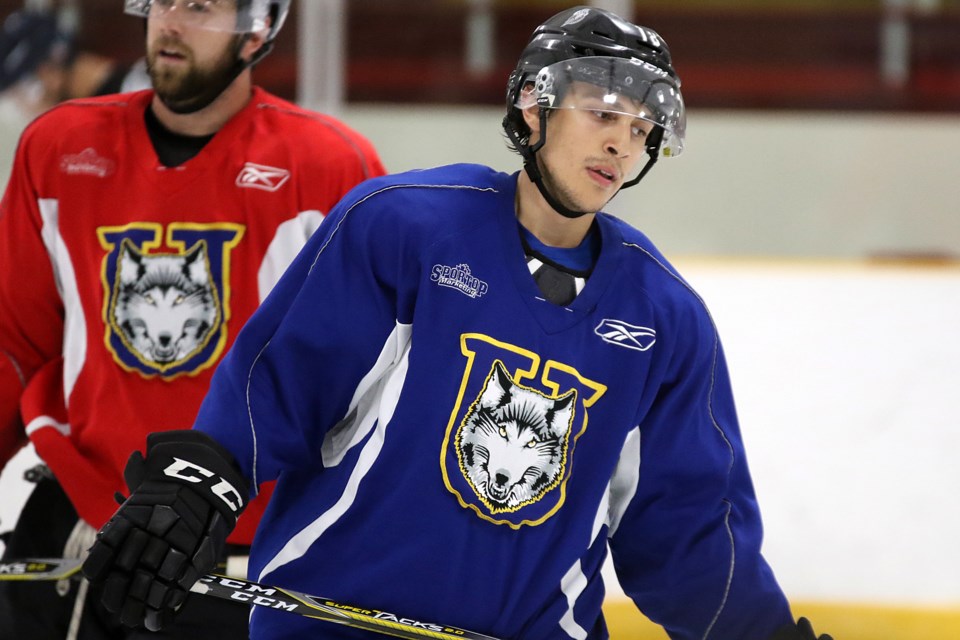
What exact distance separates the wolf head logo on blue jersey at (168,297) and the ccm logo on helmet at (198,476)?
514 mm

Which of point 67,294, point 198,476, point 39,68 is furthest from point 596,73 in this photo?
point 39,68

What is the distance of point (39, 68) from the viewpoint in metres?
4.03

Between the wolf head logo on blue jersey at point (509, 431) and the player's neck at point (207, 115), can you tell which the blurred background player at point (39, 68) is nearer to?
the player's neck at point (207, 115)

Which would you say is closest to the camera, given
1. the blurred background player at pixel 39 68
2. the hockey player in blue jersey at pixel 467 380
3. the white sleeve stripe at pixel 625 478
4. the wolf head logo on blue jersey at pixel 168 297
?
the hockey player in blue jersey at pixel 467 380

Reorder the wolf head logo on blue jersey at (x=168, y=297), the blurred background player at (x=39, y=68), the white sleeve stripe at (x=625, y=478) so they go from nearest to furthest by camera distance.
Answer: the white sleeve stripe at (x=625, y=478) → the wolf head logo on blue jersey at (x=168, y=297) → the blurred background player at (x=39, y=68)

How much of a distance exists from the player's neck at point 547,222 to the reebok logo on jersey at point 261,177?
0.49m

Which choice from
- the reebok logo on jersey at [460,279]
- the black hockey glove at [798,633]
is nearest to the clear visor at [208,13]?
the reebok logo on jersey at [460,279]

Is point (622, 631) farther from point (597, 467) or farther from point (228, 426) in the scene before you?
point (228, 426)

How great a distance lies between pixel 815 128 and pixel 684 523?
11.5ft

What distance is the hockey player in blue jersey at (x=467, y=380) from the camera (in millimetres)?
1523

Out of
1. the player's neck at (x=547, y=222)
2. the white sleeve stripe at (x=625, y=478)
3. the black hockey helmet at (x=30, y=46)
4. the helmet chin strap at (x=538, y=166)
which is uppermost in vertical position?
the helmet chin strap at (x=538, y=166)

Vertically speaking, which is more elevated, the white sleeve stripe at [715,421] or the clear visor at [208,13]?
the clear visor at [208,13]

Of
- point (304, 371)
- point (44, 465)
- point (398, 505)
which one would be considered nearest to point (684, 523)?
point (398, 505)

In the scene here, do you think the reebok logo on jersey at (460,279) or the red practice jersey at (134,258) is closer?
the reebok logo on jersey at (460,279)
